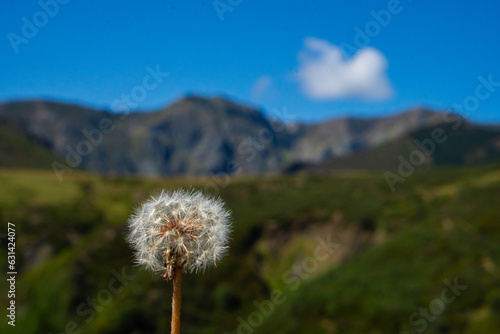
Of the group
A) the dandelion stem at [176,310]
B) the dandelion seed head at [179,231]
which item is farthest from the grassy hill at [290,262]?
the dandelion stem at [176,310]

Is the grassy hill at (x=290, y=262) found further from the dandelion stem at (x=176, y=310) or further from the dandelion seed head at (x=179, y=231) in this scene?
the dandelion stem at (x=176, y=310)

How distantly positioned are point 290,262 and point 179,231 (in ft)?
377

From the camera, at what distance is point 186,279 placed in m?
104

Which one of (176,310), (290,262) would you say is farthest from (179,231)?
(290,262)

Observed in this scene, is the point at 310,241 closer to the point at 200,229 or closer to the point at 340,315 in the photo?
the point at 340,315

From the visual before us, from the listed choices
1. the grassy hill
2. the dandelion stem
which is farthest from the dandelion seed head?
the grassy hill

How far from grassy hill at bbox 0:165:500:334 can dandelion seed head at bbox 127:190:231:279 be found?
70.7m

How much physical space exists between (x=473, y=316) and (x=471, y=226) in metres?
34.8

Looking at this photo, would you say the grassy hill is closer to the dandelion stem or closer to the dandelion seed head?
the dandelion seed head

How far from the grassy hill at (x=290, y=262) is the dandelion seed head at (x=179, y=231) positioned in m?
70.7

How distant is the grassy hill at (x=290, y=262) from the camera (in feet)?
281

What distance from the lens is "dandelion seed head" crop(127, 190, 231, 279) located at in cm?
594

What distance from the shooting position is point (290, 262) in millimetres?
119250

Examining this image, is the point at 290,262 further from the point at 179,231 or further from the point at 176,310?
the point at 176,310
